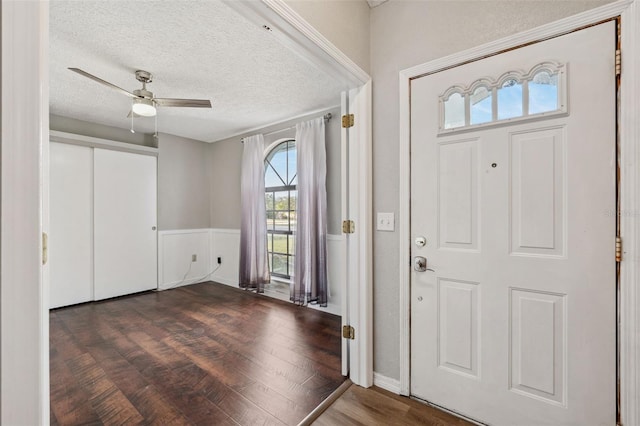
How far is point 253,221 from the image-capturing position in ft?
13.6

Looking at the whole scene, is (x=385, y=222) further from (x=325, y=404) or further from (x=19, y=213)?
(x=19, y=213)

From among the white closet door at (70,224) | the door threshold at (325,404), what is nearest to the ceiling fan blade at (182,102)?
the white closet door at (70,224)

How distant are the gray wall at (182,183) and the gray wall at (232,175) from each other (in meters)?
0.15

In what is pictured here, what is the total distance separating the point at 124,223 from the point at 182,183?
1.07 m

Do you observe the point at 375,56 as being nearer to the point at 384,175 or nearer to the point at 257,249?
the point at 384,175

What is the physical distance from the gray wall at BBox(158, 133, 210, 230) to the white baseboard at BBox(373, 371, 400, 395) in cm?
399

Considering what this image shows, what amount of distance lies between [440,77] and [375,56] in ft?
1.59

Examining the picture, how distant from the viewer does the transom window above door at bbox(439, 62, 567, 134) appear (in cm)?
136

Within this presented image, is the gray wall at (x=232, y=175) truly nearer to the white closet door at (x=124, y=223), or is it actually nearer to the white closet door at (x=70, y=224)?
the white closet door at (x=124, y=223)

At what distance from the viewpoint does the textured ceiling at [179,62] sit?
186cm

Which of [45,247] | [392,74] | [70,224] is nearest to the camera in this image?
[45,247]

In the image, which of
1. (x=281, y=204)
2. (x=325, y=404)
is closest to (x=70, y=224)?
(x=281, y=204)

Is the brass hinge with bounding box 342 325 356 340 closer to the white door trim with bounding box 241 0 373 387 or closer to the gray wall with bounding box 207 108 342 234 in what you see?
the white door trim with bounding box 241 0 373 387

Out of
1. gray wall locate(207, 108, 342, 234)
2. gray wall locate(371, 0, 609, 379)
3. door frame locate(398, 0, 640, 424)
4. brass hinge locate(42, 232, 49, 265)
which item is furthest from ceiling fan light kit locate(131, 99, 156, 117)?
door frame locate(398, 0, 640, 424)
